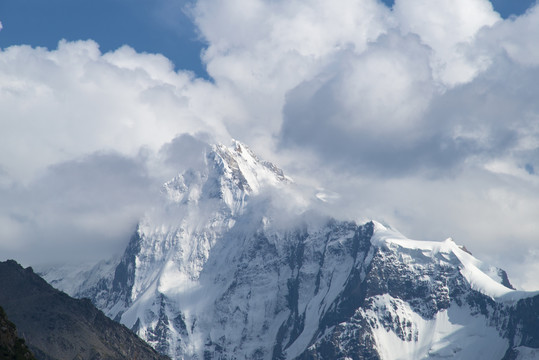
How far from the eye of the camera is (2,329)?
18112 centimetres

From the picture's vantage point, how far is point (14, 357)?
179125mm

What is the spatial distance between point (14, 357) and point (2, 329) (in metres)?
5.36
